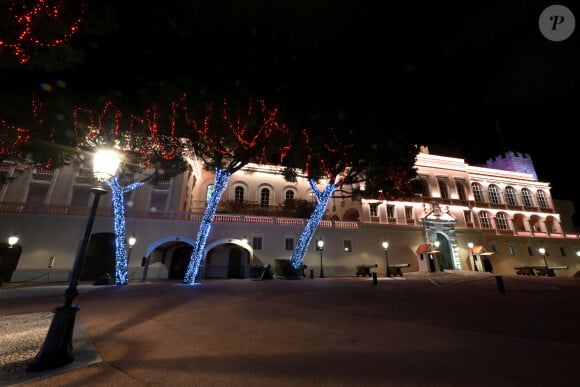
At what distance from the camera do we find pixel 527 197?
31859 mm

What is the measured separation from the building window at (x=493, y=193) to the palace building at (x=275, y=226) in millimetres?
127

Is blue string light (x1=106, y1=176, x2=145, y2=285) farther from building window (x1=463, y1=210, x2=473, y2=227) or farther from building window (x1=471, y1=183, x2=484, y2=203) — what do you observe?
building window (x1=471, y1=183, x2=484, y2=203)

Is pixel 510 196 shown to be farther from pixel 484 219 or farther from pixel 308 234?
pixel 308 234

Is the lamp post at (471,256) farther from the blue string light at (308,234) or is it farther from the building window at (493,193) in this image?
the blue string light at (308,234)

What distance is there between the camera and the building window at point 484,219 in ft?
93.7

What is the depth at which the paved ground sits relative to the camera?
275 centimetres

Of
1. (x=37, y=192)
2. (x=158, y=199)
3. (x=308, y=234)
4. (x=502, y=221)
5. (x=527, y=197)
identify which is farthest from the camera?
(x=527, y=197)

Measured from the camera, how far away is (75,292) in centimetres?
354

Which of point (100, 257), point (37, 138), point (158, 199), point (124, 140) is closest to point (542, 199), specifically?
point (158, 199)

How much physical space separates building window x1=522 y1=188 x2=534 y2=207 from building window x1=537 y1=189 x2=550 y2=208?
Result: 43.9 inches

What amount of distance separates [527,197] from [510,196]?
2.68 m

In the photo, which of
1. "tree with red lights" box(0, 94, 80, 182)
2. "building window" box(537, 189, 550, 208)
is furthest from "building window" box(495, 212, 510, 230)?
"tree with red lights" box(0, 94, 80, 182)

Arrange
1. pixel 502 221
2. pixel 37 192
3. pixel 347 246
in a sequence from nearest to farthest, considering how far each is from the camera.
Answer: pixel 37 192 → pixel 347 246 → pixel 502 221

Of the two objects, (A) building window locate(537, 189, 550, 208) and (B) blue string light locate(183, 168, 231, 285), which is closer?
(B) blue string light locate(183, 168, 231, 285)
